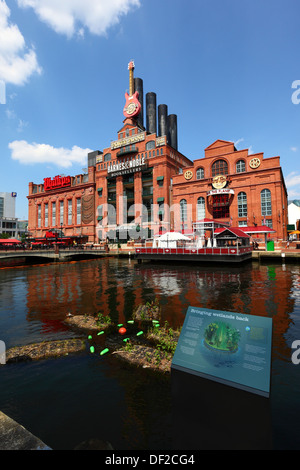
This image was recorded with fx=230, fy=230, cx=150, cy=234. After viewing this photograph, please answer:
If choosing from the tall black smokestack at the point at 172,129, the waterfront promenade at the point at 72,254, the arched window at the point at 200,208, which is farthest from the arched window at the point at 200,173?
the tall black smokestack at the point at 172,129

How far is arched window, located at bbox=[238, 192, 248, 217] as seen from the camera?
49781mm

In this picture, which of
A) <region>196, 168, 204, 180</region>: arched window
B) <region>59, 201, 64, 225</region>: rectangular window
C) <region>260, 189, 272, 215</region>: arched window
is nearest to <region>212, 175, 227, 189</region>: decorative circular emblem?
<region>196, 168, 204, 180</region>: arched window

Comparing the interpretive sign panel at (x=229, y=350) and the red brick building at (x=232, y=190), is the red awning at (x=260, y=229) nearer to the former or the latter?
the red brick building at (x=232, y=190)

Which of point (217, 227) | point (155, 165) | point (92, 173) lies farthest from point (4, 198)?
point (217, 227)

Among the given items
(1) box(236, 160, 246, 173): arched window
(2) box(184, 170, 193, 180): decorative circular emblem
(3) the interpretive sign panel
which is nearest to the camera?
(3) the interpretive sign panel

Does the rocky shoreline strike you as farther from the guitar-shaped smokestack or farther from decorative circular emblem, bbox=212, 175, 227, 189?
the guitar-shaped smokestack

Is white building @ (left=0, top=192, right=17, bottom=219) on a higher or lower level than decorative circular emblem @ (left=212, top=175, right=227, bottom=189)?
higher

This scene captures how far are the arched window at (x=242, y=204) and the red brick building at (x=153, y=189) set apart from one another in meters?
0.20

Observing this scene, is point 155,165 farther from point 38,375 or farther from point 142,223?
point 38,375

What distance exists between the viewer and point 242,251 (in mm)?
31062

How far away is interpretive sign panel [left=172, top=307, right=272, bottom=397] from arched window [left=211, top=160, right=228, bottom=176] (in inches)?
2089

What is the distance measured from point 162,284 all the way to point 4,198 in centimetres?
15894

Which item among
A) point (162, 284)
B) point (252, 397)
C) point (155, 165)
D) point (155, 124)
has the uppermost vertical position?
point (155, 124)
